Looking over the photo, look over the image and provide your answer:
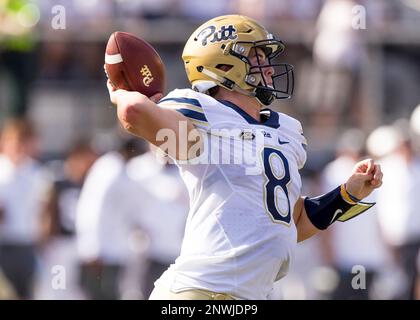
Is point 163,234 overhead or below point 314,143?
below

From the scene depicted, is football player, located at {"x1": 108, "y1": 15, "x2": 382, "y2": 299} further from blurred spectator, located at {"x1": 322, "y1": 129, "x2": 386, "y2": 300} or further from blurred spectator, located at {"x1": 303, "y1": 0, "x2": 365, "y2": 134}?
blurred spectator, located at {"x1": 303, "y1": 0, "x2": 365, "y2": 134}

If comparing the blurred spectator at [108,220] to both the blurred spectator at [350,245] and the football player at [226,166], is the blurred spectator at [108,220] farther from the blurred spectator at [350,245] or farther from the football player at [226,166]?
the football player at [226,166]

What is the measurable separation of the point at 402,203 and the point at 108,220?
264cm

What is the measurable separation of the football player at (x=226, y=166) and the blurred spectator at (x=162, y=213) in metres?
4.94

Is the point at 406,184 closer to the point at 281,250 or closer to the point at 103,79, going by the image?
the point at 103,79

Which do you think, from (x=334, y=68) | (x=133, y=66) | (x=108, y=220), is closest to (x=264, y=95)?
(x=133, y=66)

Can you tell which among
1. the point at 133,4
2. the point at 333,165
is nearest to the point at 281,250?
the point at 333,165

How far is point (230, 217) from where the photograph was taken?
4.96m

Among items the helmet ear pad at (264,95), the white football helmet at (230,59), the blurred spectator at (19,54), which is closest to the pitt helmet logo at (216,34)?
the white football helmet at (230,59)

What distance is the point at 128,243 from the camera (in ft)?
34.1

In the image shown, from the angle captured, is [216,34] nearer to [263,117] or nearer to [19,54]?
[263,117]

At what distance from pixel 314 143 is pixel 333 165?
1.04 meters

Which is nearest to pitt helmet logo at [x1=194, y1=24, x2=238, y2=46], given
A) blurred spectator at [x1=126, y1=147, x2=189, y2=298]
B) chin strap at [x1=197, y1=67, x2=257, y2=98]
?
chin strap at [x1=197, y1=67, x2=257, y2=98]

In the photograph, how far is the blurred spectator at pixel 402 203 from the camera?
1051cm
